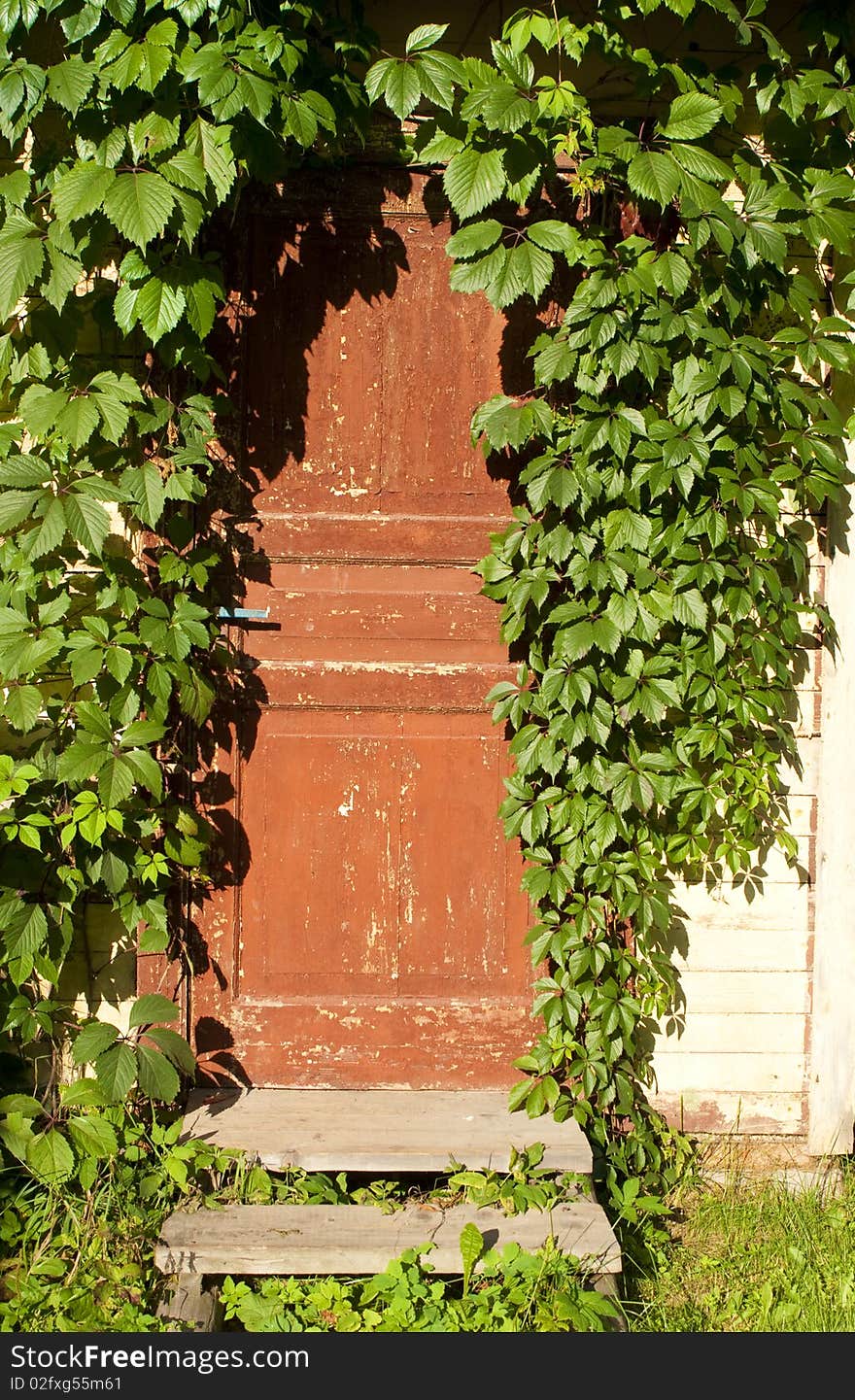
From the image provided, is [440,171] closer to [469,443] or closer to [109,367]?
[469,443]

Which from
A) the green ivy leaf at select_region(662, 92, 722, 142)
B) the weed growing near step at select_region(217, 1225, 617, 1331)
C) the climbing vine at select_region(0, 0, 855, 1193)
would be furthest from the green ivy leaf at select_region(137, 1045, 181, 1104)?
the green ivy leaf at select_region(662, 92, 722, 142)

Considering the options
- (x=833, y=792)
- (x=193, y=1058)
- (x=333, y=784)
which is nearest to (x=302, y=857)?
(x=333, y=784)

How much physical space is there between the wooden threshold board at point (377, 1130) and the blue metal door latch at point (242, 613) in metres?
1.20

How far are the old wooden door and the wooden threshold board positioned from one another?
0.07 meters

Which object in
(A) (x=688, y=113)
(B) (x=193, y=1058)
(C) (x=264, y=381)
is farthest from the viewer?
(C) (x=264, y=381)

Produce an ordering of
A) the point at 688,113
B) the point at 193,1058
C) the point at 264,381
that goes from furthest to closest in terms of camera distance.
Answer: the point at 264,381 → the point at 193,1058 → the point at 688,113

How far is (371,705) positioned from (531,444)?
777mm

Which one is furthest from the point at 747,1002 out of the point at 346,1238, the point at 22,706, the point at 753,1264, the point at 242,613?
the point at 22,706

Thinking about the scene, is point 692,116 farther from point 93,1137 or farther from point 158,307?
point 93,1137

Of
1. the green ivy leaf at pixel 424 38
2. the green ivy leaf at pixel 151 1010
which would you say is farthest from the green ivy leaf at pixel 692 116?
the green ivy leaf at pixel 151 1010

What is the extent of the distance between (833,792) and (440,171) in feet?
6.10

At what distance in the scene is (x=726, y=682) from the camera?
8.37 feet

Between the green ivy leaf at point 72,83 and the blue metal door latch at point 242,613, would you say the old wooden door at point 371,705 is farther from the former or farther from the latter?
the green ivy leaf at point 72,83

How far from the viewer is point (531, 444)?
2654 mm
